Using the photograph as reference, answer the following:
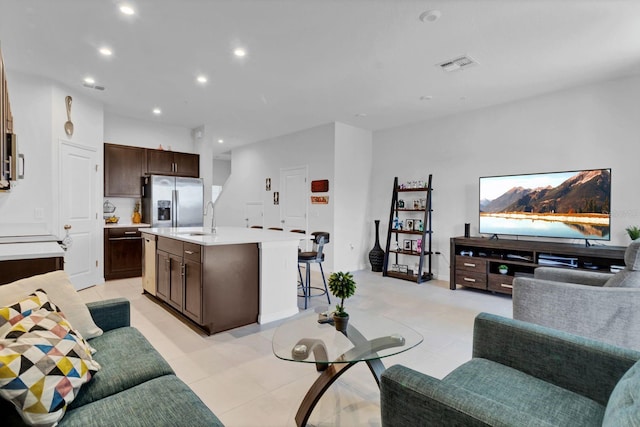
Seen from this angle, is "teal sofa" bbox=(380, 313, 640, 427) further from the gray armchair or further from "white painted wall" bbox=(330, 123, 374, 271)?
"white painted wall" bbox=(330, 123, 374, 271)

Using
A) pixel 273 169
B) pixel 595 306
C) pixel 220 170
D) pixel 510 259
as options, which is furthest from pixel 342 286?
pixel 220 170

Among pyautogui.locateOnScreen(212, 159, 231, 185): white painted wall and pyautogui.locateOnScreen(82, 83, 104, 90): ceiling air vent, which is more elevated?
pyautogui.locateOnScreen(82, 83, 104, 90): ceiling air vent

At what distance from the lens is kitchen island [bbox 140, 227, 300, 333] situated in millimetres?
3057

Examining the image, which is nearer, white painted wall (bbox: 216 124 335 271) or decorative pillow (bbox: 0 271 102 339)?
decorative pillow (bbox: 0 271 102 339)

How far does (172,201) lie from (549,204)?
577 centimetres

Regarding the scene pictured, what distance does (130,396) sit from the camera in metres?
1.27

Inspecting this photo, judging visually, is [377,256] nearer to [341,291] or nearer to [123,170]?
[341,291]

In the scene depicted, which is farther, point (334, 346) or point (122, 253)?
point (122, 253)

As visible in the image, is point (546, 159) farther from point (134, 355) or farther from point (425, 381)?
point (134, 355)

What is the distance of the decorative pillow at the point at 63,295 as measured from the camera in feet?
5.22

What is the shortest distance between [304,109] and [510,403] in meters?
4.69

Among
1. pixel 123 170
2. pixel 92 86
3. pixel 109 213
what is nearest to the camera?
pixel 92 86

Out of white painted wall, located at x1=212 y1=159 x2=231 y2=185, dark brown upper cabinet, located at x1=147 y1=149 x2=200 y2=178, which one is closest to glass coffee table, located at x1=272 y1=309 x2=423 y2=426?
dark brown upper cabinet, located at x1=147 y1=149 x2=200 y2=178

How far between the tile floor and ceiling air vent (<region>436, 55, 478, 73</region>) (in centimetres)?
274
